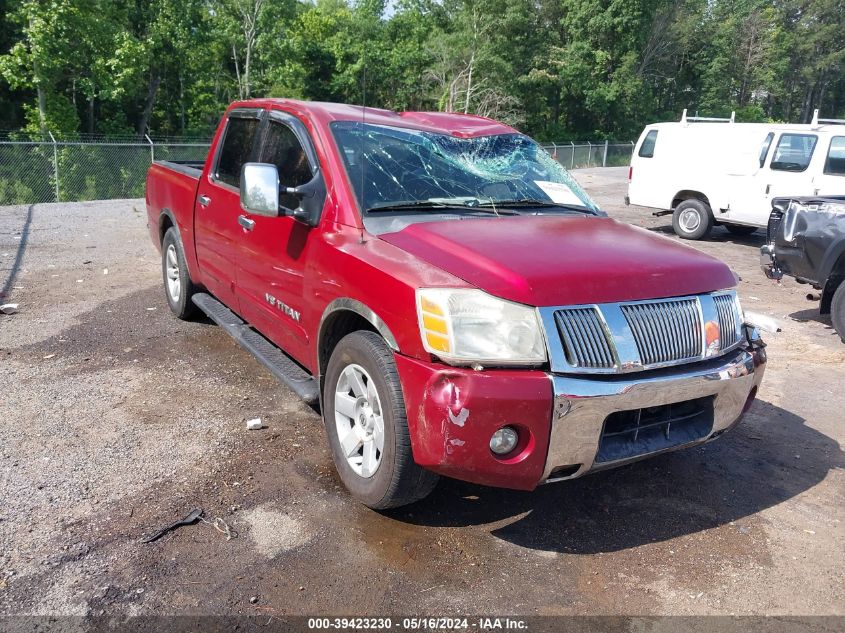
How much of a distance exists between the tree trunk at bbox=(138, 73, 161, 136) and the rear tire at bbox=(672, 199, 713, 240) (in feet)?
93.0

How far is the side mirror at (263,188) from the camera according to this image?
12.2 ft

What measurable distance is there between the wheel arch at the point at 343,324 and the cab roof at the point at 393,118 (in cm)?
127

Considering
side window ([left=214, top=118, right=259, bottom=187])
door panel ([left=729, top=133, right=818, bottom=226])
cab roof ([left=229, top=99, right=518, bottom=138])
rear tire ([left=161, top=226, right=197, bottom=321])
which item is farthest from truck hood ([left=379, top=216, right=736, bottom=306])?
door panel ([left=729, top=133, right=818, bottom=226])

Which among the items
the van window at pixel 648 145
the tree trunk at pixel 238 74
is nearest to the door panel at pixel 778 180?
the van window at pixel 648 145

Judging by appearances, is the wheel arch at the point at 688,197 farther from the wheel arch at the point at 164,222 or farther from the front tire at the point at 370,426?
the front tire at the point at 370,426

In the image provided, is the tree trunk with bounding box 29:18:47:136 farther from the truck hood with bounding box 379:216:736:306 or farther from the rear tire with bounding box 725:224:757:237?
the truck hood with bounding box 379:216:736:306

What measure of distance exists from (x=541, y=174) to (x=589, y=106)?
45.5m

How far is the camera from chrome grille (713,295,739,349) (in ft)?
11.0

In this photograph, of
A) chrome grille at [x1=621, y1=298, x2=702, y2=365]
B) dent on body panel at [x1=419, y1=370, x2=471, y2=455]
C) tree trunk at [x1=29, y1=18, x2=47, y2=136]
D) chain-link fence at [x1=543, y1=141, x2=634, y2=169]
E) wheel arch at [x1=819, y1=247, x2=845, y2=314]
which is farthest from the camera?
chain-link fence at [x1=543, y1=141, x2=634, y2=169]

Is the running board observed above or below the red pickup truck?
below

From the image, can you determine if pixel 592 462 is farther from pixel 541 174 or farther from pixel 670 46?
pixel 670 46

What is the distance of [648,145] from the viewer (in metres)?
13.6

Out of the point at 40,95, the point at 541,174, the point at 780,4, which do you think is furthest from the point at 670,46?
the point at 541,174

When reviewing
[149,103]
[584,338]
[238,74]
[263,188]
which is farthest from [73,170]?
[238,74]
